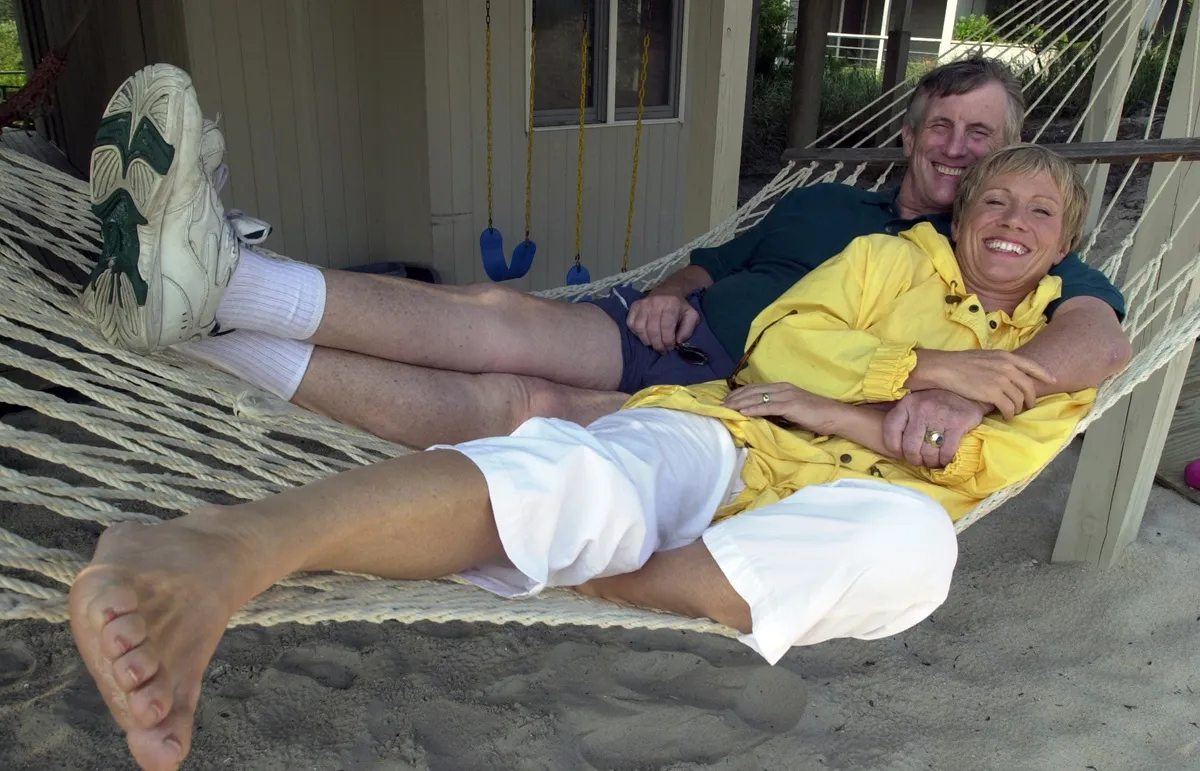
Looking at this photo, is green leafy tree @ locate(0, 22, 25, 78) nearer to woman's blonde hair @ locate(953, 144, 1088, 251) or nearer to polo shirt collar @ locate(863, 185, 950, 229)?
polo shirt collar @ locate(863, 185, 950, 229)

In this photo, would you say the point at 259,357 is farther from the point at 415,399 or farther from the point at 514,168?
the point at 514,168

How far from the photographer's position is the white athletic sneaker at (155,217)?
1.21 meters

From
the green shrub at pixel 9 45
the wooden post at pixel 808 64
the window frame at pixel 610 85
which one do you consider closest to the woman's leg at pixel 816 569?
the window frame at pixel 610 85

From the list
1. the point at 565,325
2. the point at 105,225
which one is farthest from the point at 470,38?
the point at 105,225

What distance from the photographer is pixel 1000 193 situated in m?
1.42

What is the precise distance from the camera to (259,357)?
4.51 ft

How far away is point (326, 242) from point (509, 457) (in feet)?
9.58

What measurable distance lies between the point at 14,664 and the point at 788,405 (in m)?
1.42

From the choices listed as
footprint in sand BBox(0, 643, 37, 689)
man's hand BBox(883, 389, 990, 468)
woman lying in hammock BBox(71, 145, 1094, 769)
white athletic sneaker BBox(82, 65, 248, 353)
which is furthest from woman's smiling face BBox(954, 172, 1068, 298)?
footprint in sand BBox(0, 643, 37, 689)

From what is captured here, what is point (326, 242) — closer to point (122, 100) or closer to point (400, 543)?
point (122, 100)

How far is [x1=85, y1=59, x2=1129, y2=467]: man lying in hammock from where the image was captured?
1.23 meters

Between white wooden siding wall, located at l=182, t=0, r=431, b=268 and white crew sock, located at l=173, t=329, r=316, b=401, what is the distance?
2195 millimetres

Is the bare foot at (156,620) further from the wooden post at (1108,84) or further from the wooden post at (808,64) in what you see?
the wooden post at (808,64)

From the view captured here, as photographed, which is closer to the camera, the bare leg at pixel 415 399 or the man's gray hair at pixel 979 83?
the bare leg at pixel 415 399
